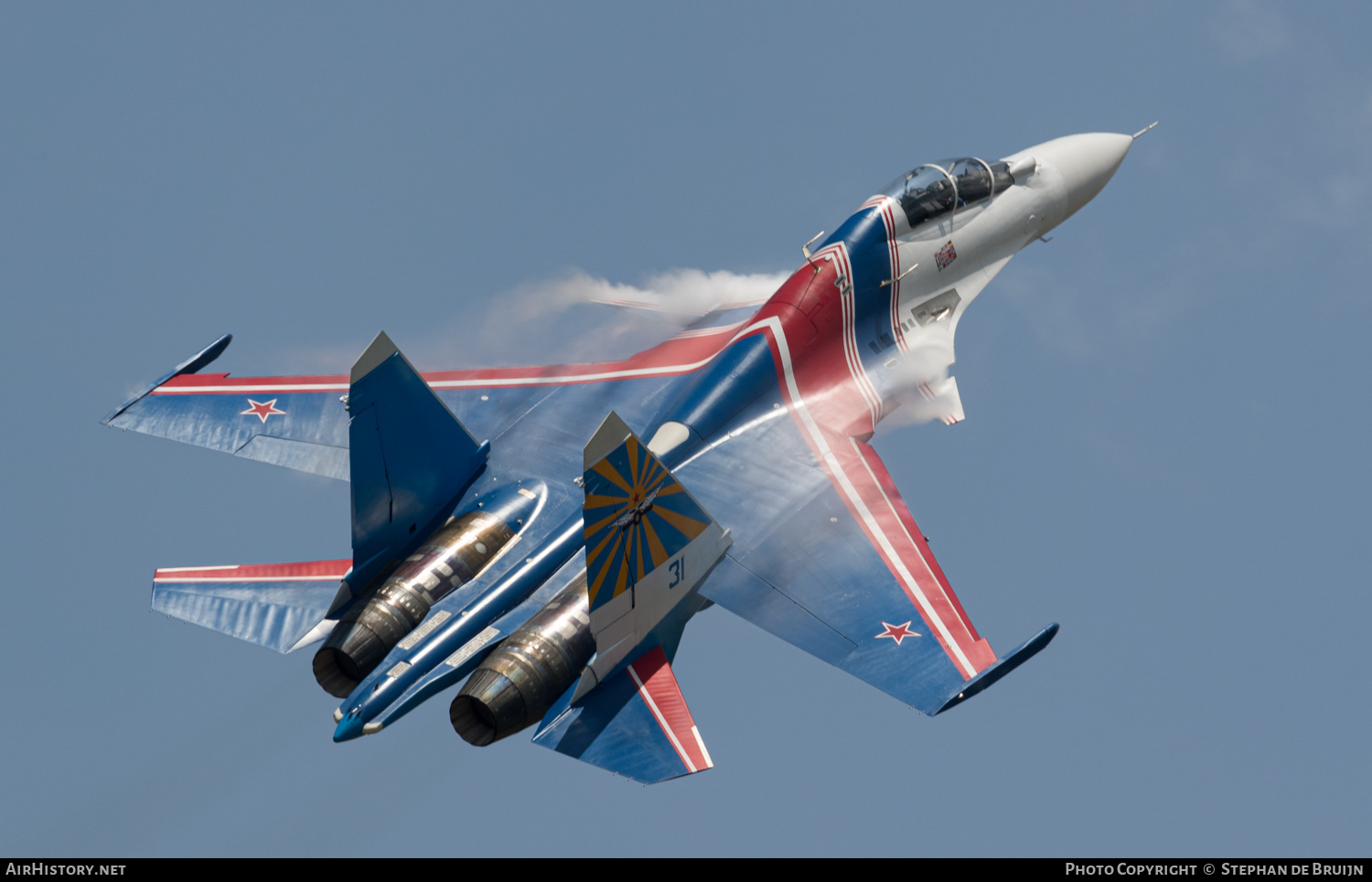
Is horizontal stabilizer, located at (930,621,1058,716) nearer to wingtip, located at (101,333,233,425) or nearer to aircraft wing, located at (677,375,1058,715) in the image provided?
aircraft wing, located at (677,375,1058,715)

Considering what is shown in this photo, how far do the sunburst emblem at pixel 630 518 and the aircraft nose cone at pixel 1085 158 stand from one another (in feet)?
39.1

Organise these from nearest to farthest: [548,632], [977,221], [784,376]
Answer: [548,632]
[784,376]
[977,221]

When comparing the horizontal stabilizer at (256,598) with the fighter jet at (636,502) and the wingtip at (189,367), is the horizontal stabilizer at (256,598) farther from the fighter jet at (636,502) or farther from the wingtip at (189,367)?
the wingtip at (189,367)

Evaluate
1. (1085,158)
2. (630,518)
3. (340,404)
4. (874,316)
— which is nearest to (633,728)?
(630,518)

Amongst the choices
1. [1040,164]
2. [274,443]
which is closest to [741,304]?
[1040,164]

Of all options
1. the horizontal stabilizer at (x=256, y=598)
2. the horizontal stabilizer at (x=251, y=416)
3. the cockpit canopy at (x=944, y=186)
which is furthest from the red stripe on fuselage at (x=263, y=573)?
the cockpit canopy at (x=944, y=186)

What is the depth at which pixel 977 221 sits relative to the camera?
106 feet

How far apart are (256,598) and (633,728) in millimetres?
5619

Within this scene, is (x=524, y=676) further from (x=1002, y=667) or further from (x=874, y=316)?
(x=874, y=316)

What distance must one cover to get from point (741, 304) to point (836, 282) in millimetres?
2684

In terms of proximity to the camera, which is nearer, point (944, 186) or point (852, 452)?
point (852, 452)

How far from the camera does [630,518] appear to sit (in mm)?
24094

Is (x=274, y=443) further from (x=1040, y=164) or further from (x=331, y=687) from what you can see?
(x=1040, y=164)

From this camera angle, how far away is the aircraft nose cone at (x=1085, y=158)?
33.7 m
